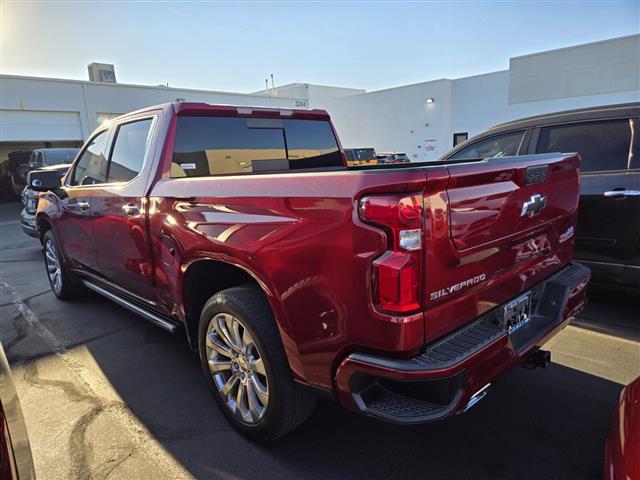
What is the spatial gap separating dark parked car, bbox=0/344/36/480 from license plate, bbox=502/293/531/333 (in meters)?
2.11

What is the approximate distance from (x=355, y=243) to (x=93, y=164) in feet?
11.3

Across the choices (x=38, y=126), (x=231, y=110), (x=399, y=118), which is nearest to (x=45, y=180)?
(x=231, y=110)

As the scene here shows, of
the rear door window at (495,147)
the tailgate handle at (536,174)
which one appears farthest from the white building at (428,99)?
the tailgate handle at (536,174)

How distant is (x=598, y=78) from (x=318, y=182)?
932 inches

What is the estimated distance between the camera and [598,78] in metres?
20.6

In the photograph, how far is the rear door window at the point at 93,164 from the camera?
4.07 m

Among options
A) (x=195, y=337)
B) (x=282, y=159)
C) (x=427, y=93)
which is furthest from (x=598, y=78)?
(x=195, y=337)

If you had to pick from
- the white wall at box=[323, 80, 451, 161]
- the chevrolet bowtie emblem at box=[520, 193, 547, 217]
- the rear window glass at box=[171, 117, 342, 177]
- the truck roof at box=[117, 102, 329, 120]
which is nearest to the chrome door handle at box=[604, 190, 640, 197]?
the chevrolet bowtie emblem at box=[520, 193, 547, 217]

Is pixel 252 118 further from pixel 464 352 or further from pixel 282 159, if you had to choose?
pixel 464 352

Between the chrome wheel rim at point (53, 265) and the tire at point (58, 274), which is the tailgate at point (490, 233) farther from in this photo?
the chrome wheel rim at point (53, 265)

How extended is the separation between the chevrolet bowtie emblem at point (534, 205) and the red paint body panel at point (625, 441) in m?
0.92

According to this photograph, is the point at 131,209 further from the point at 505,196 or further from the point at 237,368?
the point at 505,196

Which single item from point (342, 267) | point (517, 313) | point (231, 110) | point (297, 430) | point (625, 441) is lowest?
point (297, 430)

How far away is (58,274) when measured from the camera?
210 inches
